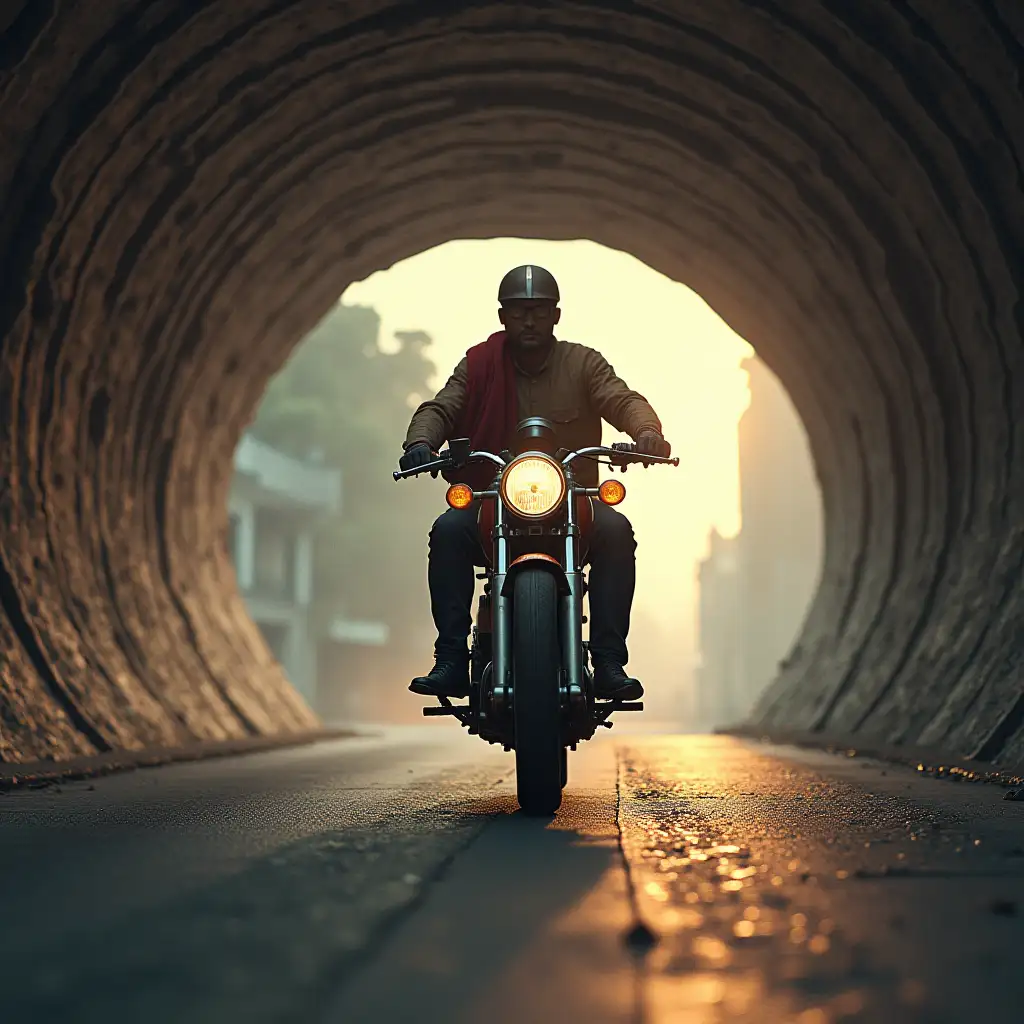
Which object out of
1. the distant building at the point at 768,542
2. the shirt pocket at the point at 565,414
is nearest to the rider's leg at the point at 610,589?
the shirt pocket at the point at 565,414

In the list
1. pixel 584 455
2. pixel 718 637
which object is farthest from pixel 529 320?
pixel 718 637

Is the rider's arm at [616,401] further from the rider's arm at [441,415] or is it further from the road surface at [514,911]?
the road surface at [514,911]

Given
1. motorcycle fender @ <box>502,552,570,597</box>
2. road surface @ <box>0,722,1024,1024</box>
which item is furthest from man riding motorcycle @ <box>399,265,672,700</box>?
road surface @ <box>0,722,1024,1024</box>

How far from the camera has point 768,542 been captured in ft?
145

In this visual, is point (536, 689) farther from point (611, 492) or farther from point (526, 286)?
point (526, 286)

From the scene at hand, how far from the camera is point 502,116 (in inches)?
517

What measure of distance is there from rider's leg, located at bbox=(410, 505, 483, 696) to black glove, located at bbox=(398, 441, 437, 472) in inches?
8.7

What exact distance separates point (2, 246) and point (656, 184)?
21.9 feet

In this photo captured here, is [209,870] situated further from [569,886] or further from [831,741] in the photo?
[831,741]

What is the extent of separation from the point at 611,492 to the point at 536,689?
3.09 feet

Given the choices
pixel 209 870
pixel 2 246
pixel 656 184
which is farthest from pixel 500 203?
pixel 209 870

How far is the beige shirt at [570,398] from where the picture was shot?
21.5 feet

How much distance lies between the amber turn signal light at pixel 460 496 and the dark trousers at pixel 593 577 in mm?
142

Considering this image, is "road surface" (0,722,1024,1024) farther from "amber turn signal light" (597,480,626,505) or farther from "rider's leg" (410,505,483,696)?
"amber turn signal light" (597,480,626,505)
